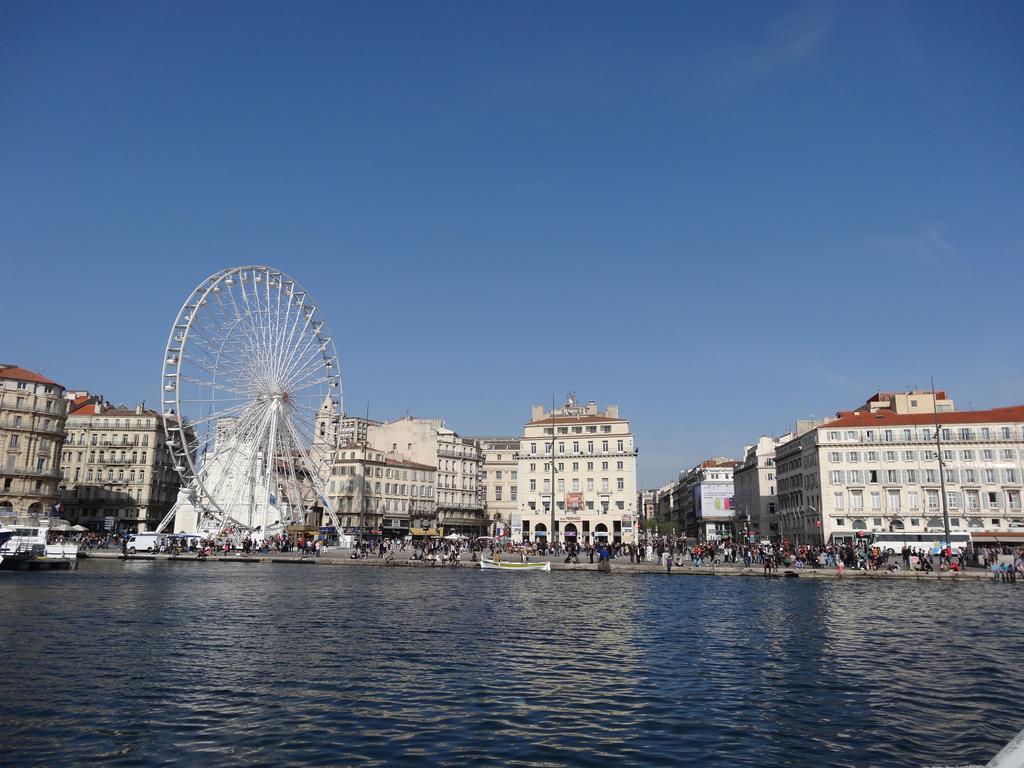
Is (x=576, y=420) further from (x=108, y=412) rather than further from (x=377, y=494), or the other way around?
(x=108, y=412)

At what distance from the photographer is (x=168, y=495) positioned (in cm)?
11731

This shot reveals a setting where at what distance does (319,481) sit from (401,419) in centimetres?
5183

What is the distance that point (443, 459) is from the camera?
418 feet

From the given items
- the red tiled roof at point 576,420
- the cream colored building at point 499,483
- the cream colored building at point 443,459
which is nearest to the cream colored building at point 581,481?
the red tiled roof at point 576,420

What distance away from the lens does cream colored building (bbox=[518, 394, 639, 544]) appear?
10162 centimetres

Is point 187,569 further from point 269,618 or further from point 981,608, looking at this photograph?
point 981,608

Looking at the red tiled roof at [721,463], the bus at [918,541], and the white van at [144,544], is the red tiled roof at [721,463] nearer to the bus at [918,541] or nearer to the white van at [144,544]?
the bus at [918,541]

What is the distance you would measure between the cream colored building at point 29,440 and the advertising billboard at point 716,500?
98.8 m

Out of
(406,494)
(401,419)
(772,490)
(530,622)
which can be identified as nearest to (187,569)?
(530,622)

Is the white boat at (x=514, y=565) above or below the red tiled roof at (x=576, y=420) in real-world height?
below

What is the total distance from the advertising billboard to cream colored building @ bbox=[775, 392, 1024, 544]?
135 ft

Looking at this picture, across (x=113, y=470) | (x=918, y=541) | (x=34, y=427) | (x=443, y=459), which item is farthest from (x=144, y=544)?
(x=918, y=541)

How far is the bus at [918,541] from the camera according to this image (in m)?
72.1

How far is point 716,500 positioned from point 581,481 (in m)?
45.1
